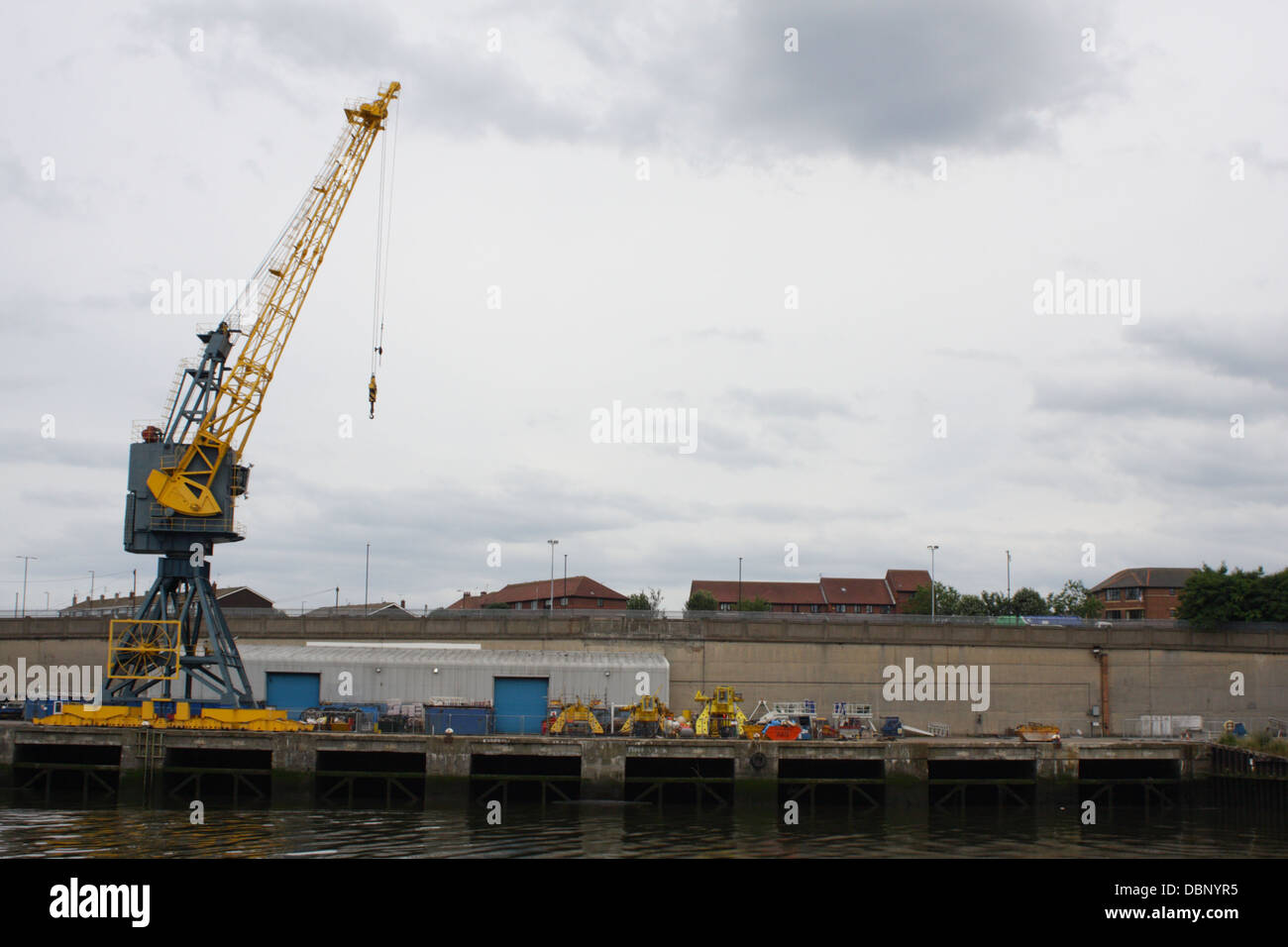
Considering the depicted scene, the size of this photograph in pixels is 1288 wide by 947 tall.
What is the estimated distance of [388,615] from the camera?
2653 inches

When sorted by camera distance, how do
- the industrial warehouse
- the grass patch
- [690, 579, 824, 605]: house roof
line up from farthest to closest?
[690, 579, 824, 605]: house roof → the industrial warehouse → the grass patch

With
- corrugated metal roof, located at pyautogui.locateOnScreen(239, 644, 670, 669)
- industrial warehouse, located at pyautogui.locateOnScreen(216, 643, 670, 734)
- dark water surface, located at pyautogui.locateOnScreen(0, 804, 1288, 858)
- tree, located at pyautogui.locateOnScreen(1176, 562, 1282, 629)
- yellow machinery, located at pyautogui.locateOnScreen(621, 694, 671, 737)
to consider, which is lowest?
dark water surface, located at pyautogui.locateOnScreen(0, 804, 1288, 858)

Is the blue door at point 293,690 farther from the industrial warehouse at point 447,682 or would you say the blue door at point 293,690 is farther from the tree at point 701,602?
the tree at point 701,602

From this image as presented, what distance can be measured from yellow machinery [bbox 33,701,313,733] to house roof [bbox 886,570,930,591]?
11213 cm

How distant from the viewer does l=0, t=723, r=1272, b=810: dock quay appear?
151 ft

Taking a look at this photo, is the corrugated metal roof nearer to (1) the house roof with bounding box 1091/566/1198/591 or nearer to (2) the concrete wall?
(2) the concrete wall

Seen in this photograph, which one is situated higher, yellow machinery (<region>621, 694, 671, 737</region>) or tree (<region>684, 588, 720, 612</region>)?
tree (<region>684, 588, 720, 612</region>)

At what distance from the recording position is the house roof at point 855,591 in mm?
144500

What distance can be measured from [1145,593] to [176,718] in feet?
390

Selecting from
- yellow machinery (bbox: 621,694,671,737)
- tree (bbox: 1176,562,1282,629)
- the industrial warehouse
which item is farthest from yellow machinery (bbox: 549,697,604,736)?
tree (bbox: 1176,562,1282,629)

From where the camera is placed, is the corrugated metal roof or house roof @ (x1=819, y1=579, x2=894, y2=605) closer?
the corrugated metal roof

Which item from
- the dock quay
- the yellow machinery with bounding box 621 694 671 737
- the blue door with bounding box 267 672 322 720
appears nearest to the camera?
the dock quay

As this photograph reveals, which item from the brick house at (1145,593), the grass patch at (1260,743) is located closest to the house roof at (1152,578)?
the brick house at (1145,593)
